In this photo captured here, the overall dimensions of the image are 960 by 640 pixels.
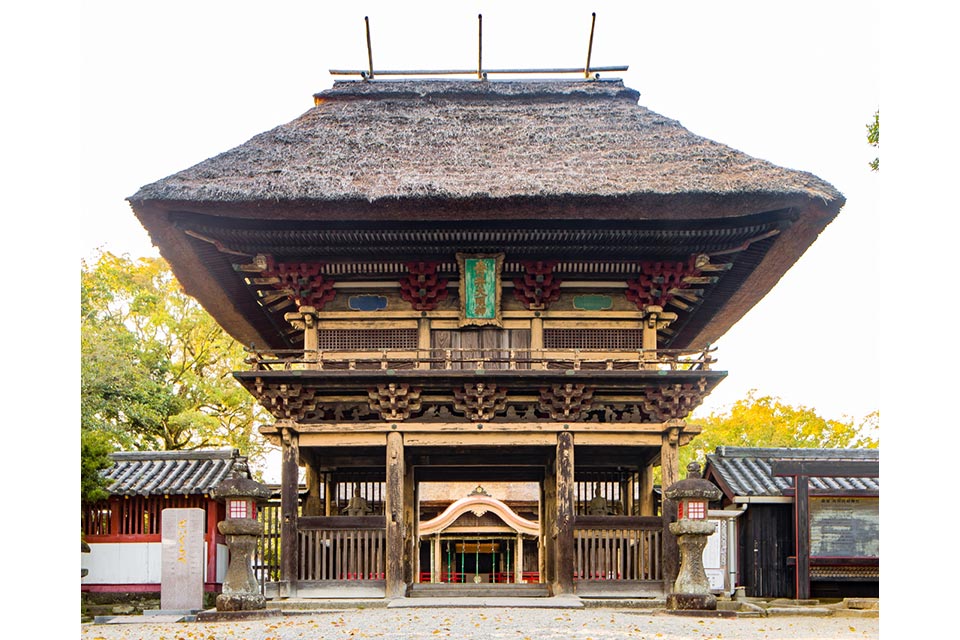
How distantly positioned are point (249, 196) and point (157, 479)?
6.18 m

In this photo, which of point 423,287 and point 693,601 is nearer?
point 693,601

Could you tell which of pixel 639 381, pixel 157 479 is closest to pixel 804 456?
pixel 639 381

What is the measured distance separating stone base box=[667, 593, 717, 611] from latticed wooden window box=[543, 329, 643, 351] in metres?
3.43

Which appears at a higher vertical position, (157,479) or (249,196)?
(249,196)

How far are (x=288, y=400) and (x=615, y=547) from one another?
456 cm

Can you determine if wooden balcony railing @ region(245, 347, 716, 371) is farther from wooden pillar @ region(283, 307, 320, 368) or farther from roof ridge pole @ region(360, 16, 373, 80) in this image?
roof ridge pole @ region(360, 16, 373, 80)

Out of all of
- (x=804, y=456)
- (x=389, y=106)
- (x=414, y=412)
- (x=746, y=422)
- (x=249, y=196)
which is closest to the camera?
(x=249, y=196)

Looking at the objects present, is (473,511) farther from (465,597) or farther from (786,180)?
(786,180)

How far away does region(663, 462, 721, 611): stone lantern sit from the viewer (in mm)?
12219

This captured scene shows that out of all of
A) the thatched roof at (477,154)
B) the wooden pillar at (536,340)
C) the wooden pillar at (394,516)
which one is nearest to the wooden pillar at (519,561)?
the thatched roof at (477,154)

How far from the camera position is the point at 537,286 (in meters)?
14.0

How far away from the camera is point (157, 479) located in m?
16.8

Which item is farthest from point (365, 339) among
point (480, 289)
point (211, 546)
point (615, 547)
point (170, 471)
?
point (170, 471)

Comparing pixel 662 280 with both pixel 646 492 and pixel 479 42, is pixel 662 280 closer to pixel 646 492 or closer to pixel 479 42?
pixel 646 492
